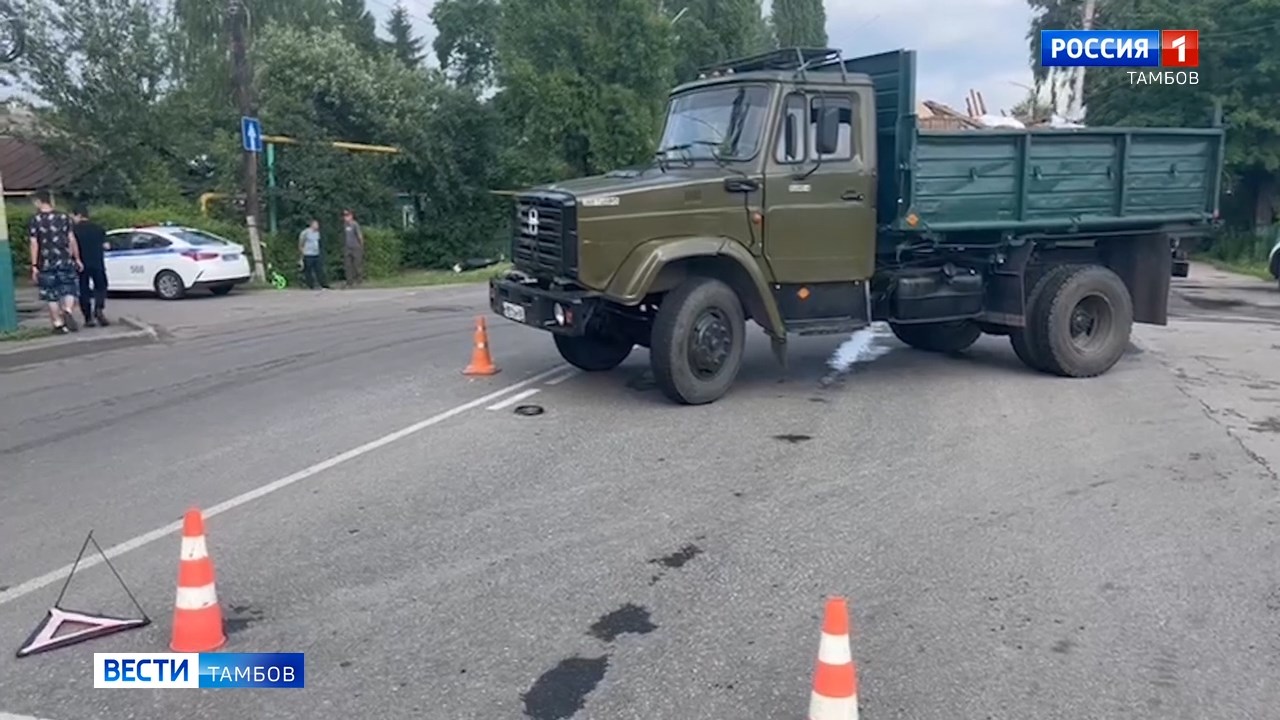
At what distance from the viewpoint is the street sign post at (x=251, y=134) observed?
24.2m

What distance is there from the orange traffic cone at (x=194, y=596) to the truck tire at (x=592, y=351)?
6169 mm

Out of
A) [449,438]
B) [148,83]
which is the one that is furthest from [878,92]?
[148,83]

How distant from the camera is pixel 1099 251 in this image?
11.6 meters

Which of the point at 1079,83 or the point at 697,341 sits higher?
the point at 1079,83

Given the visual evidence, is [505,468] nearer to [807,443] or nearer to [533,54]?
[807,443]

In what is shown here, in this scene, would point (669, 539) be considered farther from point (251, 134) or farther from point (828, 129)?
point (251, 134)

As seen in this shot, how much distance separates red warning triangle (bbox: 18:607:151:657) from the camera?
4.59m

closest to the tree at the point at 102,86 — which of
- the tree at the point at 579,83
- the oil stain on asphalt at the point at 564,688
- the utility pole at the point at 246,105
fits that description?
the utility pole at the point at 246,105

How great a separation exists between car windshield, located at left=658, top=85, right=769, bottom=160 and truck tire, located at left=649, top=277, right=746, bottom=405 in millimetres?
1204

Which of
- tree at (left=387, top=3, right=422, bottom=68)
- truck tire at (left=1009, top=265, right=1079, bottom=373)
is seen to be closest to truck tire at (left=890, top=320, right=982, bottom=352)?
truck tire at (left=1009, top=265, right=1079, bottom=373)

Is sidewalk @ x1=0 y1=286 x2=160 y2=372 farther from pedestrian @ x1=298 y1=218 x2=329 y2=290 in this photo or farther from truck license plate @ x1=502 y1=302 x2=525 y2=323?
pedestrian @ x1=298 y1=218 x2=329 y2=290

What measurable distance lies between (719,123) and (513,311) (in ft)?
7.98

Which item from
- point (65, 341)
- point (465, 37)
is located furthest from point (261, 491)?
point (465, 37)

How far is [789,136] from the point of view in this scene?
9.44 m
